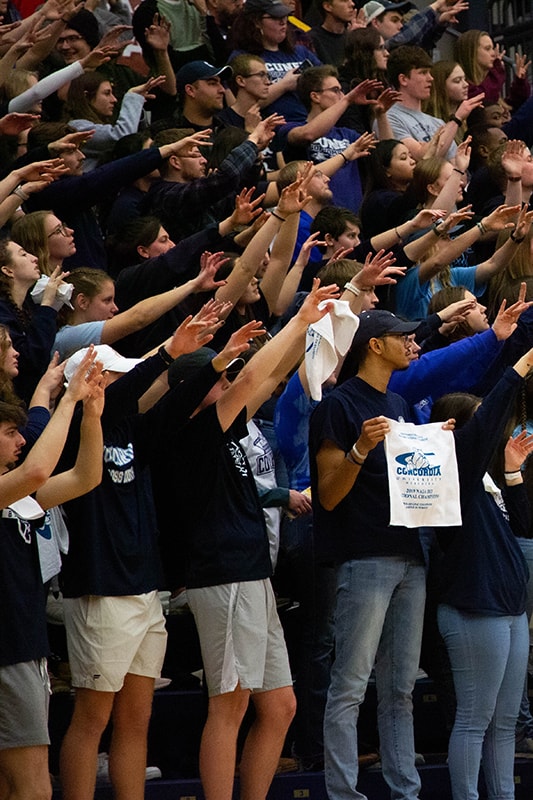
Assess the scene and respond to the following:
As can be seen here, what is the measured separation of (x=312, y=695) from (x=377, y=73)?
5.12 meters

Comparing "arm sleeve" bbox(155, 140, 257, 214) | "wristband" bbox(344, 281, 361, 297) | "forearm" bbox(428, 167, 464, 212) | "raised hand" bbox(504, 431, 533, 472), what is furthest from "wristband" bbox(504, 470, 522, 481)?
"arm sleeve" bbox(155, 140, 257, 214)

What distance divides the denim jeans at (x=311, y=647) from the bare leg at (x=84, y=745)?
106cm

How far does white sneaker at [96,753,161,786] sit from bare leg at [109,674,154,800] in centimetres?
48

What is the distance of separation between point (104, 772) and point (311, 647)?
95cm

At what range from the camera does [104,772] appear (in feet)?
19.1

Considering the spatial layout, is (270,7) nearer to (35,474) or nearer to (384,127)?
(384,127)

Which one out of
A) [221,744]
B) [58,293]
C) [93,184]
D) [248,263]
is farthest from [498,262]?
[221,744]

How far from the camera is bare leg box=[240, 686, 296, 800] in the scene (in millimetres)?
5535

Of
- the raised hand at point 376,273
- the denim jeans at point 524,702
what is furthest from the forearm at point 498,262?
the denim jeans at point 524,702

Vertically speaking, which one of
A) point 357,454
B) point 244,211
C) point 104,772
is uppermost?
point 244,211

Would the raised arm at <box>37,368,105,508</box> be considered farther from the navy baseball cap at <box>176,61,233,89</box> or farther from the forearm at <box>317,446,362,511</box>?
the navy baseball cap at <box>176,61,233,89</box>

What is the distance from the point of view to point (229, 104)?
9578 mm

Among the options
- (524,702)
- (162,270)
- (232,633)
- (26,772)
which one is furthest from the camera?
(162,270)

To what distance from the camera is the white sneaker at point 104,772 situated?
5805 mm
